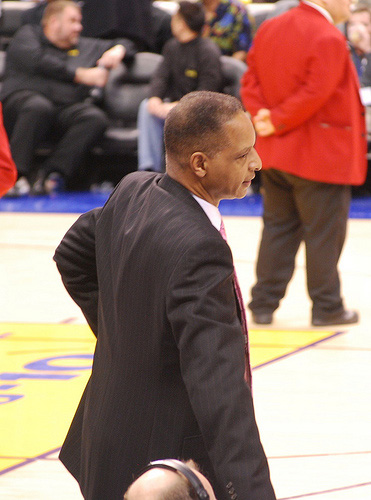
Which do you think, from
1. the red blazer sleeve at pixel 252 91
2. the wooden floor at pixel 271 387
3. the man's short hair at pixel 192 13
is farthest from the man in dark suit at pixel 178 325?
the man's short hair at pixel 192 13

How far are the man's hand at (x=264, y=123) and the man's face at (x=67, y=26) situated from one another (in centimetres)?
494

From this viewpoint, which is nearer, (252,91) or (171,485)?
(171,485)

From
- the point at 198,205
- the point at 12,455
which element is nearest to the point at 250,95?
the point at 12,455

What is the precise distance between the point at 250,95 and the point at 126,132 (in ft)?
16.1

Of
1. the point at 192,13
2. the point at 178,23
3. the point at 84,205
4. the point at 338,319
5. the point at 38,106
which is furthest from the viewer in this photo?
the point at 38,106

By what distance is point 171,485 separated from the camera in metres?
1.52

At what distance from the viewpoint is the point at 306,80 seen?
490cm

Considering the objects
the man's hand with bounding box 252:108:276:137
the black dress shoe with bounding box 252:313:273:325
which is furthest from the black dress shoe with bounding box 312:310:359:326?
the man's hand with bounding box 252:108:276:137

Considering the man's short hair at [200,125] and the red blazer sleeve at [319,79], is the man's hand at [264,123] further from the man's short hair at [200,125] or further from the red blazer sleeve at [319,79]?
the man's short hair at [200,125]

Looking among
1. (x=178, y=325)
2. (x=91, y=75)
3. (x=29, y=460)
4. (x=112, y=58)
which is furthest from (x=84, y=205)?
(x=178, y=325)

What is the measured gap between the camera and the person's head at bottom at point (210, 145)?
1932 mm

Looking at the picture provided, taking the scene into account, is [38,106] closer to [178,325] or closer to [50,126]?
[50,126]

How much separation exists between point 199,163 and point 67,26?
26.3 feet

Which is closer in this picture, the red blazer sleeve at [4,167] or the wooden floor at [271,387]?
the wooden floor at [271,387]
